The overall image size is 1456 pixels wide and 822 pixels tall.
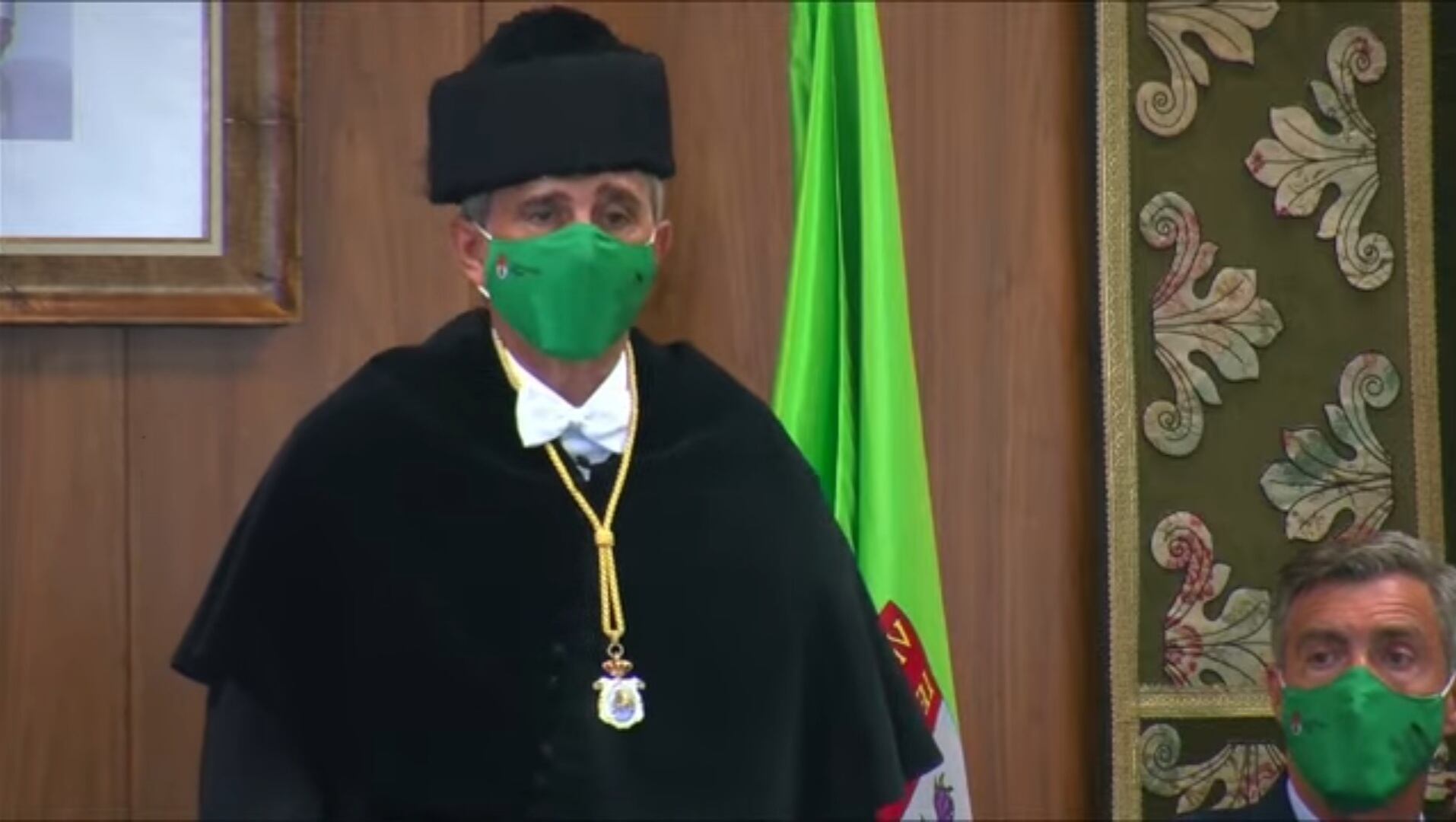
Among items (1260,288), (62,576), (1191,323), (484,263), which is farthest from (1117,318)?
(62,576)

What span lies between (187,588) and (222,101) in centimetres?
69

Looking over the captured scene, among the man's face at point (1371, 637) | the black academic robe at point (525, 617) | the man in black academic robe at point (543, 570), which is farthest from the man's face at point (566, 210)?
the man's face at point (1371, 637)

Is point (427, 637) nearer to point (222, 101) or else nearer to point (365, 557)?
point (365, 557)

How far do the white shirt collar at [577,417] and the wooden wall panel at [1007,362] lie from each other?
3.41 feet

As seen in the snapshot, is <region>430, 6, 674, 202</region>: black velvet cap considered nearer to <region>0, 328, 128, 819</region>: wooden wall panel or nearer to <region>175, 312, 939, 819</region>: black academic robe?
<region>175, 312, 939, 819</region>: black academic robe

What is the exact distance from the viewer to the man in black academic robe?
Answer: 2.52m

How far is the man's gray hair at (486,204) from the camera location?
2674 mm

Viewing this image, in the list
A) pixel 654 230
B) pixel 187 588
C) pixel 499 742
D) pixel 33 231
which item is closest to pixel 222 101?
pixel 33 231

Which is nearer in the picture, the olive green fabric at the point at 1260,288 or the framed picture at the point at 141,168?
the framed picture at the point at 141,168

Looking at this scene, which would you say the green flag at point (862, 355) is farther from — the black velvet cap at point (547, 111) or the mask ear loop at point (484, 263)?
the mask ear loop at point (484, 263)

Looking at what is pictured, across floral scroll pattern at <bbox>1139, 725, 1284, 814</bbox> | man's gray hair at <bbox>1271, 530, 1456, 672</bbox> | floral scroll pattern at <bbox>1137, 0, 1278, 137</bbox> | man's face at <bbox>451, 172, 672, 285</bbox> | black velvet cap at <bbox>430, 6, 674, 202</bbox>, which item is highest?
floral scroll pattern at <bbox>1137, 0, 1278, 137</bbox>

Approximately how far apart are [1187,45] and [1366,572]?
1.22 m

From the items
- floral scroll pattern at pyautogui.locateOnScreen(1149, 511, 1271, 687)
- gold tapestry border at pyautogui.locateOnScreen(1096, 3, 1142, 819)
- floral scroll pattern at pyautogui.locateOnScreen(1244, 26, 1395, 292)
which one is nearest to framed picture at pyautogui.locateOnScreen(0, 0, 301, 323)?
gold tapestry border at pyautogui.locateOnScreen(1096, 3, 1142, 819)

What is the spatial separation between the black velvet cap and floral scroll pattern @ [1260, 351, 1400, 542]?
1.32 meters
